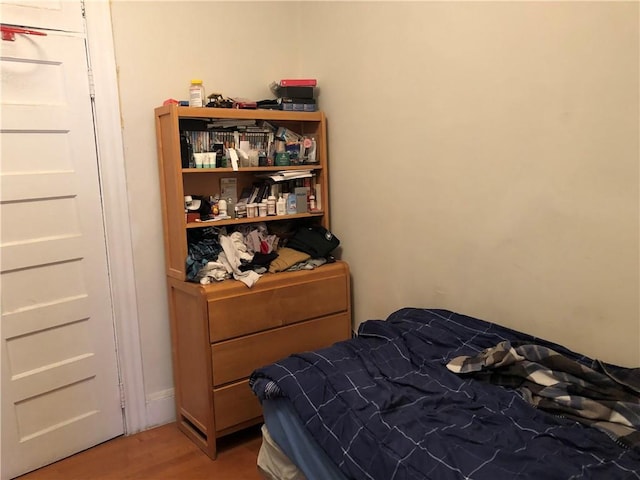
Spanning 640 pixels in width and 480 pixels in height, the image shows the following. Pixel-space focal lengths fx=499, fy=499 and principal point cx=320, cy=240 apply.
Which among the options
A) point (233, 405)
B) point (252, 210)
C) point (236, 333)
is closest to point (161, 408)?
point (233, 405)

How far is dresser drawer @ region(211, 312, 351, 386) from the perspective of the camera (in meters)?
2.35

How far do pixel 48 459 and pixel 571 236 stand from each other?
8.04 ft

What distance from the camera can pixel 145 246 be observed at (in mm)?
2543

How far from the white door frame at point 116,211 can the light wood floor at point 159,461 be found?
0.47ft

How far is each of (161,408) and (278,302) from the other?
0.90 meters

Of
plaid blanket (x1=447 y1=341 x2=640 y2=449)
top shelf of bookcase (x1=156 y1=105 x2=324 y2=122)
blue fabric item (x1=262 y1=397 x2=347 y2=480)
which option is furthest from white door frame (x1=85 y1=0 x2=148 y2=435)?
plaid blanket (x1=447 y1=341 x2=640 y2=449)

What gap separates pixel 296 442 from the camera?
1751mm

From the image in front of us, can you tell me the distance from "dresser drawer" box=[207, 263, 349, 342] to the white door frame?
1.75 feet

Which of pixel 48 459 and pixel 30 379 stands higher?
pixel 30 379

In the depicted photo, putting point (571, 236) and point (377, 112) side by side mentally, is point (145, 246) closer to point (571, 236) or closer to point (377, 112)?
point (377, 112)

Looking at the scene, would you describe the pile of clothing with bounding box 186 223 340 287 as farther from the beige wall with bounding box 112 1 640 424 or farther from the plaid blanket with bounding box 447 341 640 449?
the plaid blanket with bounding box 447 341 640 449

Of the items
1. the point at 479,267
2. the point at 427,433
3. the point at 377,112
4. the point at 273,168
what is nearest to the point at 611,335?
the point at 479,267

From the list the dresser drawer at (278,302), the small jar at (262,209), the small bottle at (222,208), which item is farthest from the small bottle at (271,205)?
the dresser drawer at (278,302)

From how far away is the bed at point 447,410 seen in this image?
136cm
